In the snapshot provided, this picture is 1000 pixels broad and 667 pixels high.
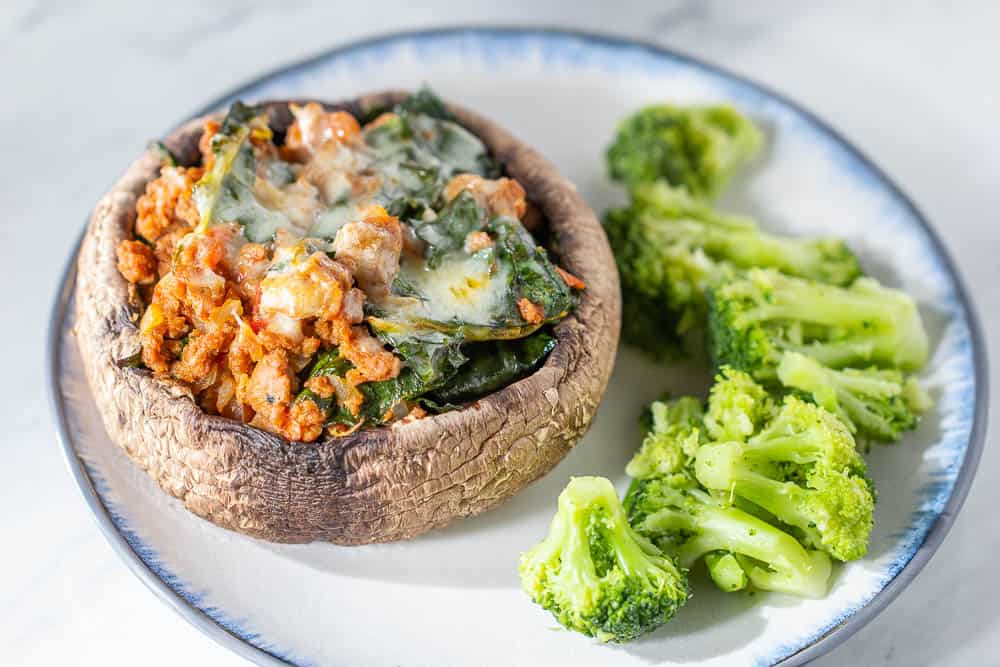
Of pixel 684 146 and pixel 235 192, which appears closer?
pixel 235 192

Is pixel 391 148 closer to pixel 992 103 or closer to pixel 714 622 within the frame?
pixel 714 622

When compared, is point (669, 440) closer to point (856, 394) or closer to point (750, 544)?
point (750, 544)

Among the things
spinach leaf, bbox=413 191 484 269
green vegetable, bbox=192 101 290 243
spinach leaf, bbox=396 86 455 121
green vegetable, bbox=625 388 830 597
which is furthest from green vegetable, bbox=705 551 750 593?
spinach leaf, bbox=396 86 455 121

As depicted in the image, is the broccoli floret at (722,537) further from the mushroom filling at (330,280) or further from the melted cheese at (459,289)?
the melted cheese at (459,289)

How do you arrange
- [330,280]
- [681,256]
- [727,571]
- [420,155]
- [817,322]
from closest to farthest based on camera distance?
[330,280], [727,571], [420,155], [817,322], [681,256]

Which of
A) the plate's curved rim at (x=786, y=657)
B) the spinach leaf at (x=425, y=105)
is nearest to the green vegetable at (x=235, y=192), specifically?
the spinach leaf at (x=425, y=105)

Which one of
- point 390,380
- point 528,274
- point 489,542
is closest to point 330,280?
point 390,380
